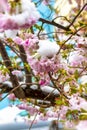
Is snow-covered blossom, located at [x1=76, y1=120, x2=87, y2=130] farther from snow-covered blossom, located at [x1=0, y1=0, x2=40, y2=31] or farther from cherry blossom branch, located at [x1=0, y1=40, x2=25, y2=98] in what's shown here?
cherry blossom branch, located at [x1=0, y1=40, x2=25, y2=98]

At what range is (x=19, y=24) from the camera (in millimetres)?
807

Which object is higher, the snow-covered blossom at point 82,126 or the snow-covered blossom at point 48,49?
the snow-covered blossom at point 48,49

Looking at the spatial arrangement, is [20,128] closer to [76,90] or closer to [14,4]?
[76,90]

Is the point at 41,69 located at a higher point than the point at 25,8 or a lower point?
higher

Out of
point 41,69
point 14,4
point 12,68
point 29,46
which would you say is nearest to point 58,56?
point 41,69

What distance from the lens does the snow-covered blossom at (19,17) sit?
80 centimetres

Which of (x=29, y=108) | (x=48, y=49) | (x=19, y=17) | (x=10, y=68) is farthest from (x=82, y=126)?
(x=29, y=108)

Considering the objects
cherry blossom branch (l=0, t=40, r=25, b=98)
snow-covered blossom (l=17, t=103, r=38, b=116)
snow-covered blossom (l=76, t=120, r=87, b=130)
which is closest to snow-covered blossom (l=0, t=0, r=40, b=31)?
snow-covered blossom (l=76, t=120, r=87, b=130)

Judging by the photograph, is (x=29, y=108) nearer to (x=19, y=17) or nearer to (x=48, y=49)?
(x=48, y=49)

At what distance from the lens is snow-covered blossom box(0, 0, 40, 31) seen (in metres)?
0.80

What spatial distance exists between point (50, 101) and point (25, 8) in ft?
5.17

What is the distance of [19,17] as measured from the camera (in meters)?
0.80

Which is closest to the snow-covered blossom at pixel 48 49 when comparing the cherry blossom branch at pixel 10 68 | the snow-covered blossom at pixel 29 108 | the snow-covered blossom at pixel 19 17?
the snow-covered blossom at pixel 19 17

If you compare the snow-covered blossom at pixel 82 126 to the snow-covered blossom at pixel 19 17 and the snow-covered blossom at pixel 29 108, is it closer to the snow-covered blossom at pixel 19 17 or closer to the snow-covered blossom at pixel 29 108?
the snow-covered blossom at pixel 19 17
